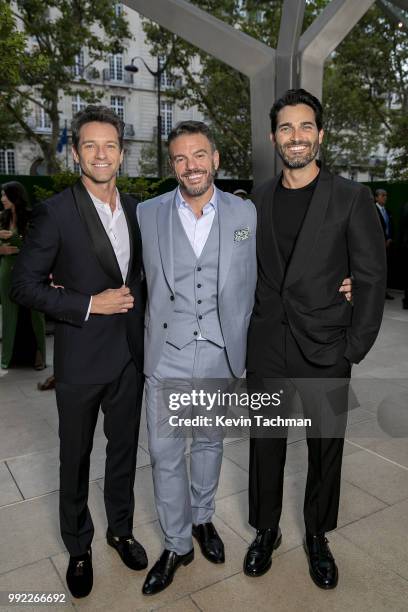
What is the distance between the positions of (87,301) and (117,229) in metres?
0.39

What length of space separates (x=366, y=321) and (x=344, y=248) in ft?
1.15

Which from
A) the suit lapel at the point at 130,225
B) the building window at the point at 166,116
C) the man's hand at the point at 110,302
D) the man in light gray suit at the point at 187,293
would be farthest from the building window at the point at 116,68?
the man's hand at the point at 110,302

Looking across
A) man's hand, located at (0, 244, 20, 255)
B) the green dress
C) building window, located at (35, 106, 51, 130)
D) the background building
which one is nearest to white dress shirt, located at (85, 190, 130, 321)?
man's hand, located at (0, 244, 20, 255)

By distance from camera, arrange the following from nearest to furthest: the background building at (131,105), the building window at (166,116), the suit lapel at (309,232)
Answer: the suit lapel at (309,232) < the background building at (131,105) < the building window at (166,116)

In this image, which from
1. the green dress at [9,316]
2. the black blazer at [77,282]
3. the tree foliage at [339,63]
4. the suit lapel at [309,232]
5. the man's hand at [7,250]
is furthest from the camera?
the tree foliage at [339,63]

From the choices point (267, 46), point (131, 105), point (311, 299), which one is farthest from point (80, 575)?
point (131, 105)

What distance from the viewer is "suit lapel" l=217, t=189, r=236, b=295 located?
8.27 feet

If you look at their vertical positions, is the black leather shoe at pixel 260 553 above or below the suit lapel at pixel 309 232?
below

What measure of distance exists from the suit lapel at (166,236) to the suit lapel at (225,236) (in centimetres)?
22

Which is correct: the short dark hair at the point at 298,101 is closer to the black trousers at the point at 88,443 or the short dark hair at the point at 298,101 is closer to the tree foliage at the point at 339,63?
the black trousers at the point at 88,443

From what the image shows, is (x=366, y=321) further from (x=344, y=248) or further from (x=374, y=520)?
(x=374, y=520)

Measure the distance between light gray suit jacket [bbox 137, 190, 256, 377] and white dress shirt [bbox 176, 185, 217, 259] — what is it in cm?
4

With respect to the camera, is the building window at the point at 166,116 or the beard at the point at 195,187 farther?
the building window at the point at 166,116

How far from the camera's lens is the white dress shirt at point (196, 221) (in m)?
2.61
